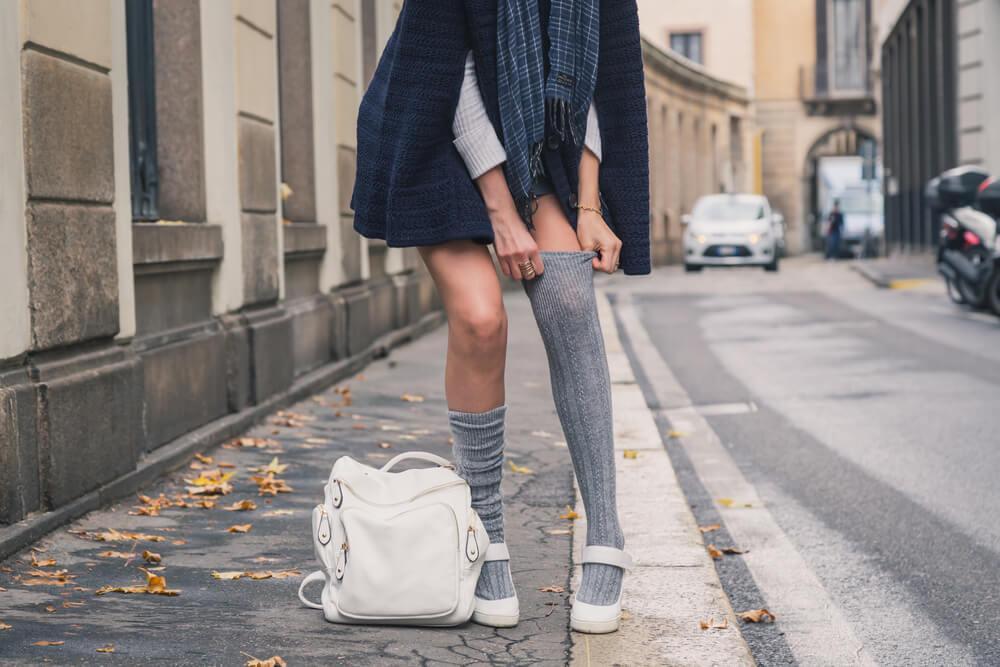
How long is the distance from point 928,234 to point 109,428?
26.7 meters

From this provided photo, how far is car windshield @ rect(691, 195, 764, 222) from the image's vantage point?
Answer: 105 ft

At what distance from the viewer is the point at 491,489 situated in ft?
12.0

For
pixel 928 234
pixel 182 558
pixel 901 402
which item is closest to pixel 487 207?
pixel 182 558

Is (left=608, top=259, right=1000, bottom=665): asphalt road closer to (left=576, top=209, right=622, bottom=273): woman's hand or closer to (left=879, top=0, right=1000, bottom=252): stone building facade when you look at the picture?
(left=576, top=209, right=622, bottom=273): woman's hand

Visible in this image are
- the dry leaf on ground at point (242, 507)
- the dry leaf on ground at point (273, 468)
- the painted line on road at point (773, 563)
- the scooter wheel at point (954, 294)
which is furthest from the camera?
the scooter wheel at point (954, 294)

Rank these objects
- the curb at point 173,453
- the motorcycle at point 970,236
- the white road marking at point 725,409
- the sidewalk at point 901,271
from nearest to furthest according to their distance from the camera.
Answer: the curb at point 173,453 → the white road marking at point 725,409 → the motorcycle at point 970,236 → the sidewalk at point 901,271

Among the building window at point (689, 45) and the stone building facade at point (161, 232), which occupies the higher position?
the building window at point (689, 45)

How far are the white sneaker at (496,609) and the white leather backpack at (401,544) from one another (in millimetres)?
53

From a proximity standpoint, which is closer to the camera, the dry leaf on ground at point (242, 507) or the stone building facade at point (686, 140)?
the dry leaf on ground at point (242, 507)

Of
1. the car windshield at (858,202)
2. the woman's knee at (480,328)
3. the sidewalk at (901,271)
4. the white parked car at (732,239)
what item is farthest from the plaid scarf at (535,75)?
the car windshield at (858,202)

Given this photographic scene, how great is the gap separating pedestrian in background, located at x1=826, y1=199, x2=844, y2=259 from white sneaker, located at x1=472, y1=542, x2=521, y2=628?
42.2 m

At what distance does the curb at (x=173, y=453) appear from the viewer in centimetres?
452

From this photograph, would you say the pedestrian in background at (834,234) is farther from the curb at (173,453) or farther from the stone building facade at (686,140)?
the curb at (173,453)

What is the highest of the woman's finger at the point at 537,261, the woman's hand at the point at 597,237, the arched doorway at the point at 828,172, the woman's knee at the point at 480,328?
the arched doorway at the point at 828,172
